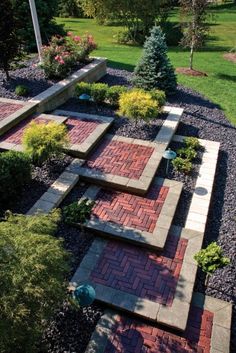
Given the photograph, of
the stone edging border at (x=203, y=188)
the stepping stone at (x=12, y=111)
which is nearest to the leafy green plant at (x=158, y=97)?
the stone edging border at (x=203, y=188)

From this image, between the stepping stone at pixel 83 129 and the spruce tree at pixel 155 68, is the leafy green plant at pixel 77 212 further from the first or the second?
the spruce tree at pixel 155 68

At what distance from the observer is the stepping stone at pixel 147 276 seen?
18.8ft

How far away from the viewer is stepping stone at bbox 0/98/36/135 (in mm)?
10164

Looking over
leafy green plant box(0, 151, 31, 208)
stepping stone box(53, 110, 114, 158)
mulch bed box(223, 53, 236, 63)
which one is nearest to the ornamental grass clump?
leafy green plant box(0, 151, 31, 208)

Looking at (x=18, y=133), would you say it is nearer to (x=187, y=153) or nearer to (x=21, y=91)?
(x=21, y=91)

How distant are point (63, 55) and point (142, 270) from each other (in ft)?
33.3

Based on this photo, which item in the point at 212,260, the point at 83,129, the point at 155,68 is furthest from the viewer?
the point at 155,68

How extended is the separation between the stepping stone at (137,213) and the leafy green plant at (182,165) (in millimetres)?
721

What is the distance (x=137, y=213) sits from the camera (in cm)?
762

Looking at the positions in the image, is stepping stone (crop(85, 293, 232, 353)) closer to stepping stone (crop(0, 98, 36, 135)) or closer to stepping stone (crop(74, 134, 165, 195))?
stepping stone (crop(74, 134, 165, 195))

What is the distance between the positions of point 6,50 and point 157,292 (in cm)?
1044

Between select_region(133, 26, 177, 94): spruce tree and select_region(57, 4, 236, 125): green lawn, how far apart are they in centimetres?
200

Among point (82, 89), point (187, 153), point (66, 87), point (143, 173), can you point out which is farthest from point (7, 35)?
point (187, 153)

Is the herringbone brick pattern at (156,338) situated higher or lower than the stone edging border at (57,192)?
lower
